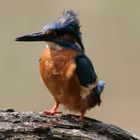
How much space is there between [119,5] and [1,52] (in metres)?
2.26

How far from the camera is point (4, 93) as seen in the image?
10195 mm

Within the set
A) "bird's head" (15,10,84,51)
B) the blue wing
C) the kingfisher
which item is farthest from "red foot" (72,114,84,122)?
"bird's head" (15,10,84,51)

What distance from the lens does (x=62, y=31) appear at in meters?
5.83

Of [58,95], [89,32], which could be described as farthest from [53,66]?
[89,32]

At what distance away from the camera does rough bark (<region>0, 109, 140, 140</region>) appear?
5.53 metres

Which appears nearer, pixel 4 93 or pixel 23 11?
pixel 4 93

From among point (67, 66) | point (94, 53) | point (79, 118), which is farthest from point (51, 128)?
point (94, 53)

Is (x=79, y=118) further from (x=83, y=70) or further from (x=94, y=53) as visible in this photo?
(x=94, y=53)

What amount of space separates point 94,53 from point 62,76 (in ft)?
17.0

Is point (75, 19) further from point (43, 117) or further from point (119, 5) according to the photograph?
point (119, 5)

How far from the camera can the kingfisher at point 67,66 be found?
5.73 meters

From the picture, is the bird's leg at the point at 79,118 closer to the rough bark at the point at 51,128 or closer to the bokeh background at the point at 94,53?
the rough bark at the point at 51,128

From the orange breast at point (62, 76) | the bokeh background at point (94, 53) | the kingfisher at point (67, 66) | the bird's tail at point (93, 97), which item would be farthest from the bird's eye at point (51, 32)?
the bokeh background at point (94, 53)

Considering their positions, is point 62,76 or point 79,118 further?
point 79,118
